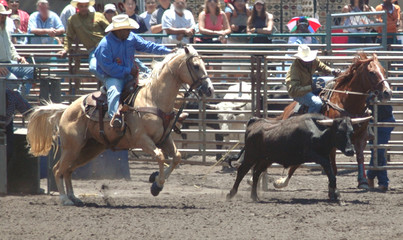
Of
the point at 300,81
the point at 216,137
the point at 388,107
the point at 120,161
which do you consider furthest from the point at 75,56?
the point at 388,107

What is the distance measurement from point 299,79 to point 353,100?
2.55ft

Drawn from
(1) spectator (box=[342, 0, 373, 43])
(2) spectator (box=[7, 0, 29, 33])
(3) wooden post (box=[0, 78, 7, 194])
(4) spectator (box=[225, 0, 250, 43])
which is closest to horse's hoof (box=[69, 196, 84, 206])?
(3) wooden post (box=[0, 78, 7, 194])

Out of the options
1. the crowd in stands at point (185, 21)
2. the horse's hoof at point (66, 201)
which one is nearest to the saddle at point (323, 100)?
the horse's hoof at point (66, 201)

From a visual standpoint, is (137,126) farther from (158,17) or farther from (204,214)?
(158,17)

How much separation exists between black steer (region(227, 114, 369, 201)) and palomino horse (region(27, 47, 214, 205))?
923mm

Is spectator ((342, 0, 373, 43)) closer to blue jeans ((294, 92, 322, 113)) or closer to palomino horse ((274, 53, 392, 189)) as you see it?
palomino horse ((274, 53, 392, 189))

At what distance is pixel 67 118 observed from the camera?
10.4 metres

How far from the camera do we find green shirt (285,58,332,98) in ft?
35.2

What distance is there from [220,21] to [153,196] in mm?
5234

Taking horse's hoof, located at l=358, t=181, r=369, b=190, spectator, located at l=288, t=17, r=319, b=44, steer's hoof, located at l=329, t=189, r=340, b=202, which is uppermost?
spectator, located at l=288, t=17, r=319, b=44

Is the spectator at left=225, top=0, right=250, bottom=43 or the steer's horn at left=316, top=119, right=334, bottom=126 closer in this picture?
the steer's horn at left=316, top=119, right=334, bottom=126

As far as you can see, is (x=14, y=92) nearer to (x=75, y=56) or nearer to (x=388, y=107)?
(x=75, y=56)

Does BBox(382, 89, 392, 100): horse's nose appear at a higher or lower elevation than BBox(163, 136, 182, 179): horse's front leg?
higher

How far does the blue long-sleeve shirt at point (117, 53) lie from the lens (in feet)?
33.2
